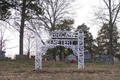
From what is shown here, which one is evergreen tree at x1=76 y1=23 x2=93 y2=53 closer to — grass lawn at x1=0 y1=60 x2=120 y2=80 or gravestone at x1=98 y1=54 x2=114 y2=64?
gravestone at x1=98 y1=54 x2=114 y2=64

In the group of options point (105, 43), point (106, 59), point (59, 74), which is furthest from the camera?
point (105, 43)

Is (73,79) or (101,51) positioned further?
(101,51)

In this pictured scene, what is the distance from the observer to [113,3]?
22.5m

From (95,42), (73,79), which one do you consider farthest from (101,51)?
(73,79)

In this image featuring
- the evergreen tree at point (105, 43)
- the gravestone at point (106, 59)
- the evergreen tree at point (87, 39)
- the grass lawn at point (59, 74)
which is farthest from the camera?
the evergreen tree at point (105, 43)

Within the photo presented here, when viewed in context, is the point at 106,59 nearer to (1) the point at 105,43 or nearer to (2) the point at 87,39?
(2) the point at 87,39

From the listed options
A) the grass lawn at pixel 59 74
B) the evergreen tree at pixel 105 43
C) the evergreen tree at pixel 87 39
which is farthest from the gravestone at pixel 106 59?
the evergreen tree at pixel 105 43

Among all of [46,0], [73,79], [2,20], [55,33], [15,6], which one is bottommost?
[73,79]

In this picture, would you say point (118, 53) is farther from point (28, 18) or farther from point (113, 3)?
point (28, 18)

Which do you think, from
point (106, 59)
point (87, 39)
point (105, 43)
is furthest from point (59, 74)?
point (105, 43)

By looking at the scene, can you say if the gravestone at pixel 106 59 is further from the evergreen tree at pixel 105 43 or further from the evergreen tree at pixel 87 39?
the evergreen tree at pixel 105 43

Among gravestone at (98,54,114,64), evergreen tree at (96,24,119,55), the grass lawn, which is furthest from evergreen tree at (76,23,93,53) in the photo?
the grass lawn

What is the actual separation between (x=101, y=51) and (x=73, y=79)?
34405mm

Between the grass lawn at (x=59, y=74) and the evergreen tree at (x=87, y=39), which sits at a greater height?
the evergreen tree at (x=87, y=39)
